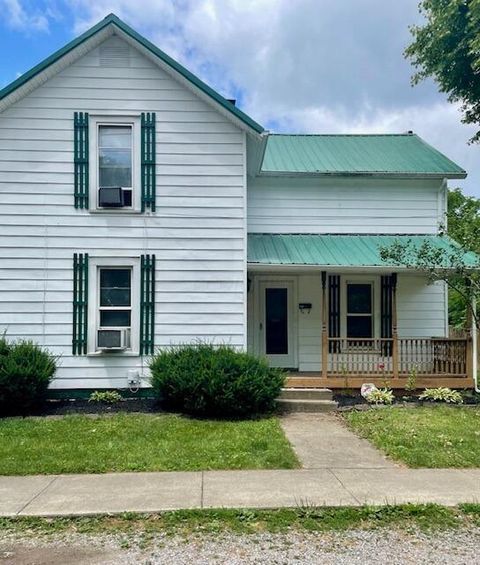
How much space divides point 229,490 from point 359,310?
7.87m

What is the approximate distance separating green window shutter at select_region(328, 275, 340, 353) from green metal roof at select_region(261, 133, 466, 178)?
109 inches

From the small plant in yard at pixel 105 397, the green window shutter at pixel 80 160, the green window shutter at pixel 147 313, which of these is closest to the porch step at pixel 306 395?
the green window shutter at pixel 147 313

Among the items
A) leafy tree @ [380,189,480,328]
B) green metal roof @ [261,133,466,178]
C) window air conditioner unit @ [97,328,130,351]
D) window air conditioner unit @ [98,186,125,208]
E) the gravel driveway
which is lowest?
the gravel driveway

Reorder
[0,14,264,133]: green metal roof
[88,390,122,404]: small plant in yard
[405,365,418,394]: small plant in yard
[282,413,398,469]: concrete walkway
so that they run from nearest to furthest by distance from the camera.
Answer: [282,413,398,469]: concrete walkway, [0,14,264,133]: green metal roof, [88,390,122,404]: small plant in yard, [405,365,418,394]: small plant in yard

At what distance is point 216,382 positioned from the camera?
28.1 feet

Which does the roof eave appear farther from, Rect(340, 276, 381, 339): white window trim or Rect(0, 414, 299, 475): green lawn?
Rect(0, 414, 299, 475): green lawn

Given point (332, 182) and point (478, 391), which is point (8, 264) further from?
point (478, 391)

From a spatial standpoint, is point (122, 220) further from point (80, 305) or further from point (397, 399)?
point (397, 399)

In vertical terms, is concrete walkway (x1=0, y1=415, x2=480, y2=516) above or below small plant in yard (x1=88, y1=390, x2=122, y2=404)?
below

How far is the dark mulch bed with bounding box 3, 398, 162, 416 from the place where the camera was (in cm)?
929

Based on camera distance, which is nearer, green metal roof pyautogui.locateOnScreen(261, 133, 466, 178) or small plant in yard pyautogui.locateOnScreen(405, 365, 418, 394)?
small plant in yard pyautogui.locateOnScreen(405, 365, 418, 394)

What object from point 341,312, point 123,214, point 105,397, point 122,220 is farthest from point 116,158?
point 341,312

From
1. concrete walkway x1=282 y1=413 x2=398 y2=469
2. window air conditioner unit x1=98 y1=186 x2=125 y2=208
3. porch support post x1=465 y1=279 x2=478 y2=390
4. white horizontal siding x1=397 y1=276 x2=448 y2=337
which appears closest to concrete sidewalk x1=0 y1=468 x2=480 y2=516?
concrete walkway x1=282 y1=413 x2=398 y2=469

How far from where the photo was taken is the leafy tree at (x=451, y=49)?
12844 mm
